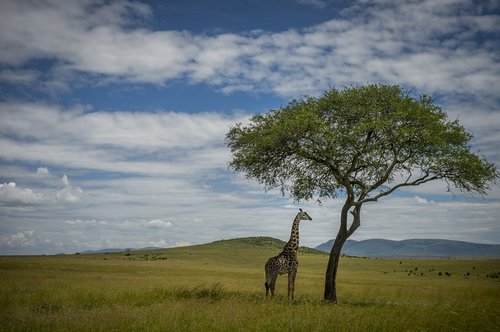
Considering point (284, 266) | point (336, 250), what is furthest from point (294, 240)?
point (336, 250)

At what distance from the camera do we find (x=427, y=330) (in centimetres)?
1295

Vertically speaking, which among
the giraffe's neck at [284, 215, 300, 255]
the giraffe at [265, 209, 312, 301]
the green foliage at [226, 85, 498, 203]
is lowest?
the giraffe at [265, 209, 312, 301]

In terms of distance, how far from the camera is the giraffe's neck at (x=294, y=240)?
2386cm

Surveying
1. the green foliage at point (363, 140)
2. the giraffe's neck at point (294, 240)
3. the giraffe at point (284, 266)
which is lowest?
the giraffe at point (284, 266)

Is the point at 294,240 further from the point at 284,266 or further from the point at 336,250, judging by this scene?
the point at 336,250

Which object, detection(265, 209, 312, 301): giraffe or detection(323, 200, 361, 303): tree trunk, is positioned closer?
detection(265, 209, 312, 301): giraffe

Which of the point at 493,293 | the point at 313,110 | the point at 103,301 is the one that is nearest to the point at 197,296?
the point at 103,301

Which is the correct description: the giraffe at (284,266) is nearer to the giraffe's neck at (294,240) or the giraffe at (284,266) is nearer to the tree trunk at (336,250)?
the giraffe's neck at (294,240)

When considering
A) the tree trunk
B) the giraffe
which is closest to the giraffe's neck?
the giraffe

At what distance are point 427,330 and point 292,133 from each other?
43.0 ft

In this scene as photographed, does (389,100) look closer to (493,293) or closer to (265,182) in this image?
(265,182)

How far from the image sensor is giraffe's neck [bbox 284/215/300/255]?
23.9 m

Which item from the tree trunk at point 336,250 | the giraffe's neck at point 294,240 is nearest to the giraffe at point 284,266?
the giraffe's neck at point 294,240

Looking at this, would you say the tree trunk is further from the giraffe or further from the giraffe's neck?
the giraffe
